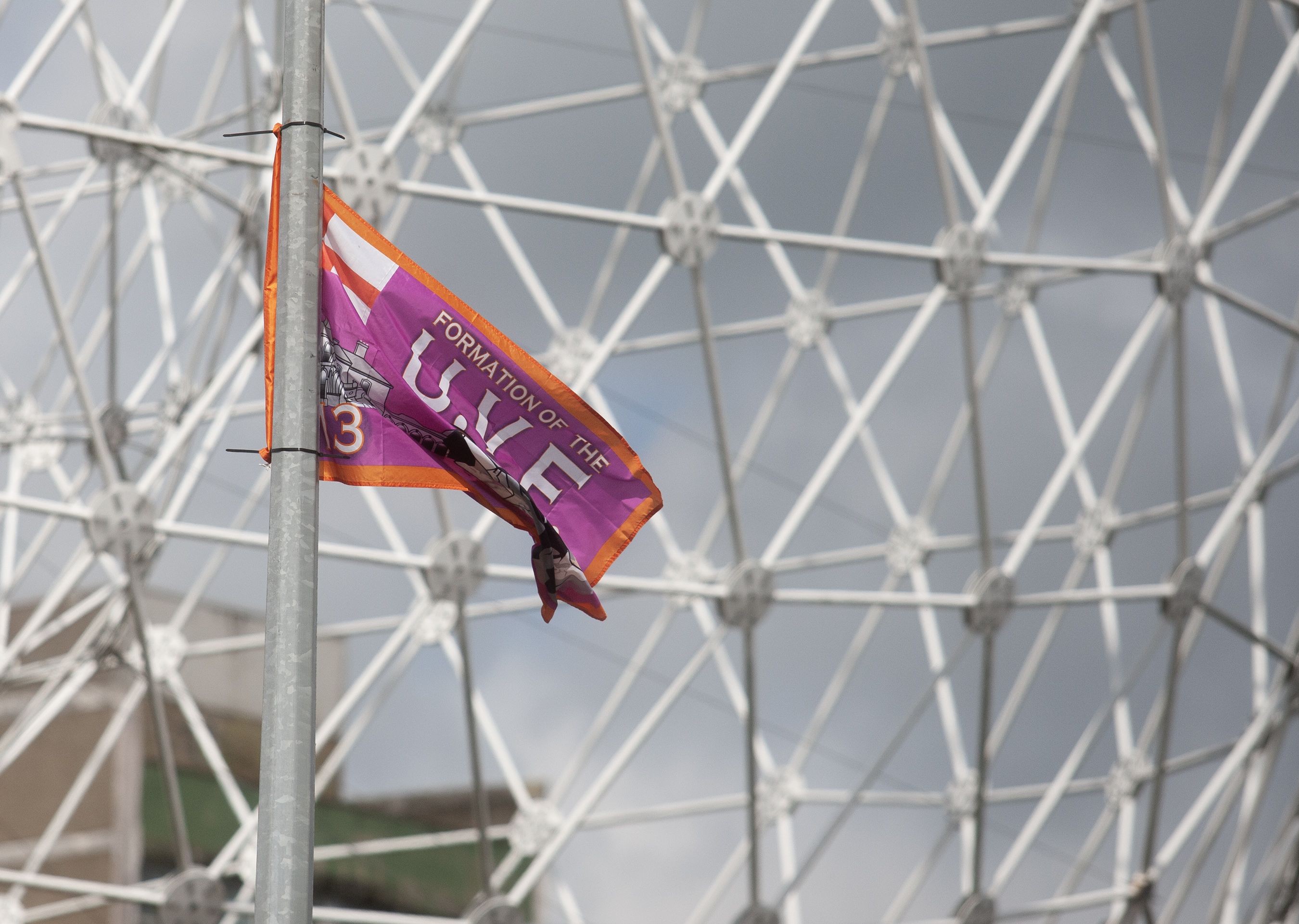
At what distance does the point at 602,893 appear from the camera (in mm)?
33938

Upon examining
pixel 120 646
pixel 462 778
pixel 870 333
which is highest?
pixel 870 333

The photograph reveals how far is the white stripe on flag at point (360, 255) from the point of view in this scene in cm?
1192

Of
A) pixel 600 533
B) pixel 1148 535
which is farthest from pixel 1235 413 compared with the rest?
pixel 600 533

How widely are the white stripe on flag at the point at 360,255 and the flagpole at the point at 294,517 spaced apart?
781 mm

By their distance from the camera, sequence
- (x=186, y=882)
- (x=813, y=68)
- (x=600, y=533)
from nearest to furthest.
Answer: (x=600, y=533) → (x=186, y=882) → (x=813, y=68)

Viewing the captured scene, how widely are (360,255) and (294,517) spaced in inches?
89.3

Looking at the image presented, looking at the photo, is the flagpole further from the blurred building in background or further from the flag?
the blurred building in background

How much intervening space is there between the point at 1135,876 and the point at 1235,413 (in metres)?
9.79

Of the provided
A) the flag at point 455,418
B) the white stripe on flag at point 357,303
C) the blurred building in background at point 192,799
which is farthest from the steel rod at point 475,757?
the white stripe on flag at point 357,303

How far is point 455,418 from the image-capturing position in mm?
12242

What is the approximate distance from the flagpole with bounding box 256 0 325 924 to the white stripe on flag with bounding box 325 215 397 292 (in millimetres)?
781

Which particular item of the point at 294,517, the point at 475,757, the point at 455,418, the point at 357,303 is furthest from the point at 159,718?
the point at 294,517

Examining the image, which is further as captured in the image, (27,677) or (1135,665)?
(1135,665)

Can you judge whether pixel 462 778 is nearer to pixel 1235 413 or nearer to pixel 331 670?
pixel 331 670
